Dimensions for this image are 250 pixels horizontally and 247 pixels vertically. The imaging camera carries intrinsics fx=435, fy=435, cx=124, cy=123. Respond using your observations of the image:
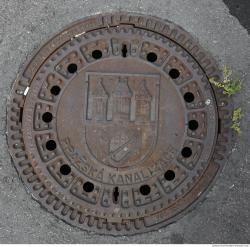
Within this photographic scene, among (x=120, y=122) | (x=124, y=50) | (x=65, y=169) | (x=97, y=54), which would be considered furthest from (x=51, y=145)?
(x=124, y=50)

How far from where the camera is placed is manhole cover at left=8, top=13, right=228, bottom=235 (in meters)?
2.56

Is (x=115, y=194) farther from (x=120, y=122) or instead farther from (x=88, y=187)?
(x=120, y=122)

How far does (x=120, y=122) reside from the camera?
2.58 m

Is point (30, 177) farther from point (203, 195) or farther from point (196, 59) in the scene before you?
Result: point (196, 59)

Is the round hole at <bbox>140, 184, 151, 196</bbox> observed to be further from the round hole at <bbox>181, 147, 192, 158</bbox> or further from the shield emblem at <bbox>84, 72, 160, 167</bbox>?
the round hole at <bbox>181, 147, 192, 158</bbox>

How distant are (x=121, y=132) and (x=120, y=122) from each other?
6 cm

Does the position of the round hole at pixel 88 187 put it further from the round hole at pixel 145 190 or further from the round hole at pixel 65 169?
the round hole at pixel 145 190

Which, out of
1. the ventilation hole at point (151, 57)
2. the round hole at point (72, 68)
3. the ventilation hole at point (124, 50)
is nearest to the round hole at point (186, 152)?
the ventilation hole at point (151, 57)

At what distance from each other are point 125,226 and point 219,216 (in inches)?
22.1

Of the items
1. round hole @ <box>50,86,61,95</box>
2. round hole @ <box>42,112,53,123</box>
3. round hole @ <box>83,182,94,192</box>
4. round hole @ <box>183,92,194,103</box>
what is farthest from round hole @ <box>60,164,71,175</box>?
round hole @ <box>183,92,194,103</box>

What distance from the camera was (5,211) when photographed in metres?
2.61

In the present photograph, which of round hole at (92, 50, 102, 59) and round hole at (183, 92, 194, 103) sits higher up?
round hole at (92, 50, 102, 59)

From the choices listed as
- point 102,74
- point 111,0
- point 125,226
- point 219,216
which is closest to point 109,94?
point 102,74

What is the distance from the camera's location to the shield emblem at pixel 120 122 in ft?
8.40
